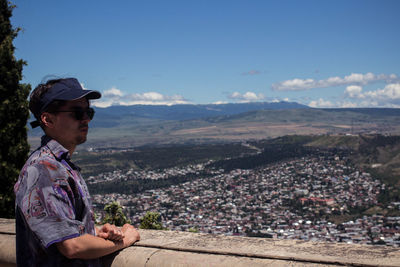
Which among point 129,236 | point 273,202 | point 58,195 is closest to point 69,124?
point 58,195

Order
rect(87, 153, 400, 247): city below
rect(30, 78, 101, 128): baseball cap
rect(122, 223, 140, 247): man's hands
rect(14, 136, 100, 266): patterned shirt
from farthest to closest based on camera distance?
rect(87, 153, 400, 247): city below, rect(122, 223, 140, 247): man's hands, rect(30, 78, 101, 128): baseball cap, rect(14, 136, 100, 266): patterned shirt

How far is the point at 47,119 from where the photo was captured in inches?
96.0

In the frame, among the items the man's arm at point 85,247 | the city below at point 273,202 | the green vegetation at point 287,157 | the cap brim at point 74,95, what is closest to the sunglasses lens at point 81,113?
the cap brim at point 74,95

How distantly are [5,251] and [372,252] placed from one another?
289cm

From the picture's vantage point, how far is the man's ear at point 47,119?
243 cm

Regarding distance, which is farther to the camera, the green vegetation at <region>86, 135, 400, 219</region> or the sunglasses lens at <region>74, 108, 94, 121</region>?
the green vegetation at <region>86, 135, 400, 219</region>

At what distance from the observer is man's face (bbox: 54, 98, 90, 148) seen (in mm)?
2458

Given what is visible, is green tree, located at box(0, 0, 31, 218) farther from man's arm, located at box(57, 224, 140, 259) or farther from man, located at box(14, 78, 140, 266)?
man's arm, located at box(57, 224, 140, 259)

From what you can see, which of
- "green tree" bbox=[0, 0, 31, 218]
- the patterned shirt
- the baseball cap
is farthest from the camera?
"green tree" bbox=[0, 0, 31, 218]

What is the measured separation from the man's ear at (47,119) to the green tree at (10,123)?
6867mm

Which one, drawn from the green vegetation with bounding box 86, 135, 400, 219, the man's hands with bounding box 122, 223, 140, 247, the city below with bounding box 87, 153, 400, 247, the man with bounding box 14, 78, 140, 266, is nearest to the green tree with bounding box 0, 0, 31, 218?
the man's hands with bounding box 122, 223, 140, 247

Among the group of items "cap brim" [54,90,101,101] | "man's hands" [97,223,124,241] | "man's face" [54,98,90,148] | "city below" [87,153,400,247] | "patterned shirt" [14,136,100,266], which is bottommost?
"city below" [87,153,400,247]

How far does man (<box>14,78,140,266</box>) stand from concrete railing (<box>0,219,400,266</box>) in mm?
234

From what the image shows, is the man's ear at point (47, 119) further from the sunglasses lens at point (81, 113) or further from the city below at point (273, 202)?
the city below at point (273, 202)
